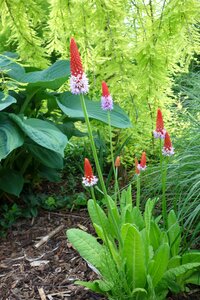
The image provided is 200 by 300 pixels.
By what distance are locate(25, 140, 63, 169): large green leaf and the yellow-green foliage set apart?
1.66 ft

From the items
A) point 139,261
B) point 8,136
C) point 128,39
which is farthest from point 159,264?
point 128,39

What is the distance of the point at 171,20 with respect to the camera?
8.41ft

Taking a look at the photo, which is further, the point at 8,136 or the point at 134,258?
the point at 8,136

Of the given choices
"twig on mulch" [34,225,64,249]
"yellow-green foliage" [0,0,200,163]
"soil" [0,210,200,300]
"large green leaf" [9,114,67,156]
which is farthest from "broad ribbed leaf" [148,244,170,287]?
"yellow-green foliage" [0,0,200,163]

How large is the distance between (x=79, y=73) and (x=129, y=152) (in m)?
1.73

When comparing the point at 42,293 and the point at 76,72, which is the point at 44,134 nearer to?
the point at 42,293

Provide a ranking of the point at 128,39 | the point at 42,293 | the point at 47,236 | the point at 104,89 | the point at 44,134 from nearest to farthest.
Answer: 1. the point at 104,89
2. the point at 42,293
3. the point at 44,134
4. the point at 47,236
5. the point at 128,39

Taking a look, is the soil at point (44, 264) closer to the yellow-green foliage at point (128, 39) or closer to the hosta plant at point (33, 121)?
the hosta plant at point (33, 121)

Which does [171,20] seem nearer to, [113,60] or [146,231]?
[113,60]

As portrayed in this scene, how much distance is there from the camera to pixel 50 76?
2512 mm

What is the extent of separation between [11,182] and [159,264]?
45.6 inches

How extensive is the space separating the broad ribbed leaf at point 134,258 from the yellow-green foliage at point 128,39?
1.22m

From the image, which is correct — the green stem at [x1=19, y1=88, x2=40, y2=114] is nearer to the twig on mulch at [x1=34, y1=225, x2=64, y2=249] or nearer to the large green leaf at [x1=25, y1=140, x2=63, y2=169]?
the large green leaf at [x1=25, y1=140, x2=63, y2=169]

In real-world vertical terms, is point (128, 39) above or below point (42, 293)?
above
